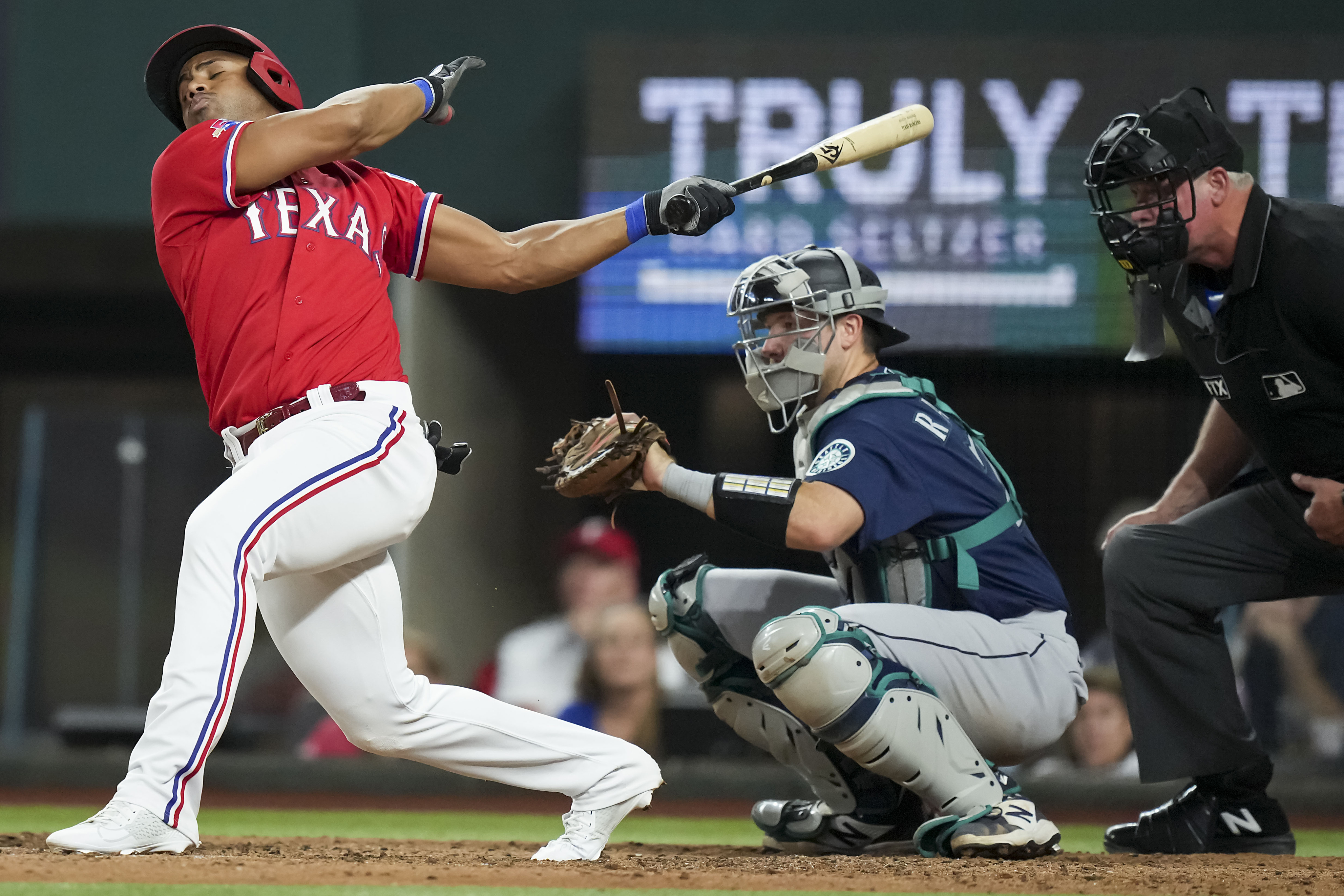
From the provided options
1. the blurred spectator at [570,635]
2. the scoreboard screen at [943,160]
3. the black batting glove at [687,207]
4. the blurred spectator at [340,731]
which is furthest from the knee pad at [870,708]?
the scoreboard screen at [943,160]

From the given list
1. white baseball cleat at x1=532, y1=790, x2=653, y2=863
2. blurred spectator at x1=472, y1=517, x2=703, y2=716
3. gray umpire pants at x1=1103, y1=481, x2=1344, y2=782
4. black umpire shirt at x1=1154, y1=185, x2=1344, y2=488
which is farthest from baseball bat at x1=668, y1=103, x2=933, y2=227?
blurred spectator at x1=472, y1=517, x2=703, y2=716

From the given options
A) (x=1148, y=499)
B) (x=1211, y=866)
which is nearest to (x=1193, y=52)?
(x=1148, y=499)

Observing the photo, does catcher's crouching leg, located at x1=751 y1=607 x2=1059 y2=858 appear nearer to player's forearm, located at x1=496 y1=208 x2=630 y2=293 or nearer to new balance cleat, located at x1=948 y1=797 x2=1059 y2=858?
new balance cleat, located at x1=948 y1=797 x2=1059 y2=858

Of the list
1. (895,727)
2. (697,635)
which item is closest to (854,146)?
(697,635)

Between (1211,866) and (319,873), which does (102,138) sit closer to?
(319,873)

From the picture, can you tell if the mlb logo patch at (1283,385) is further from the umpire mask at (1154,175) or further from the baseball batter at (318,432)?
the baseball batter at (318,432)

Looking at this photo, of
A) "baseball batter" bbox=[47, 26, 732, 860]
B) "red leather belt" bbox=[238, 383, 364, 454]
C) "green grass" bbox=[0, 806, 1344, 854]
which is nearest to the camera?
"baseball batter" bbox=[47, 26, 732, 860]
